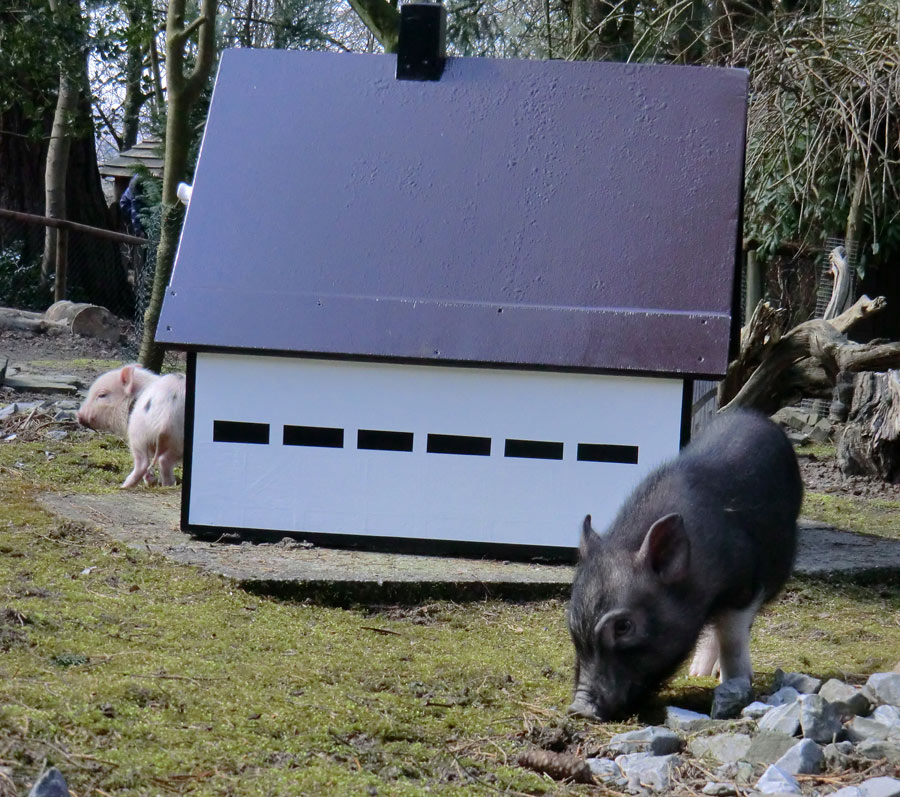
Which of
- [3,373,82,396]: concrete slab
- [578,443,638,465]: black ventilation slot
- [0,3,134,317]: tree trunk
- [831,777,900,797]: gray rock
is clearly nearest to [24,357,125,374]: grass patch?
[3,373,82,396]: concrete slab

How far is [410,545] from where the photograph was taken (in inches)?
269

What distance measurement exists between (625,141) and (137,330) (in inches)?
469

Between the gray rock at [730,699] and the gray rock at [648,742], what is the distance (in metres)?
0.35

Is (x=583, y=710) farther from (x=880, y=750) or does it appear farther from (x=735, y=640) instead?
(x=880, y=750)

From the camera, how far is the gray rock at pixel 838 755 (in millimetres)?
3824

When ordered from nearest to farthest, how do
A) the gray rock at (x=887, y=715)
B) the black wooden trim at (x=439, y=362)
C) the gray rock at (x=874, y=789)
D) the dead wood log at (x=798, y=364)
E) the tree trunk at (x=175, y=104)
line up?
the gray rock at (x=874, y=789) → the gray rock at (x=887, y=715) → the black wooden trim at (x=439, y=362) → the dead wood log at (x=798, y=364) → the tree trunk at (x=175, y=104)

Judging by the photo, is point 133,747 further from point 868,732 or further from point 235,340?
point 235,340

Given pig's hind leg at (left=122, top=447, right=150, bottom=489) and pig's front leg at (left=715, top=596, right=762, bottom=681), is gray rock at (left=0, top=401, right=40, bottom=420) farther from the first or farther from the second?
pig's front leg at (left=715, top=596, right=762, bottom=681)

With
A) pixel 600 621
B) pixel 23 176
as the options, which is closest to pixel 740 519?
pixel 600 621

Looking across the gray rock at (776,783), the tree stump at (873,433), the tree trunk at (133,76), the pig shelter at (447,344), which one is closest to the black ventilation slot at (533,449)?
the pig shelter at (447,344)

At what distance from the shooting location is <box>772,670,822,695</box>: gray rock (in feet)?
14.7

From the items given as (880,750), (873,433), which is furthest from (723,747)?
(873,433)

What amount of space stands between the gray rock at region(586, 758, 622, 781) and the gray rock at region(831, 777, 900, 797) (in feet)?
2.15

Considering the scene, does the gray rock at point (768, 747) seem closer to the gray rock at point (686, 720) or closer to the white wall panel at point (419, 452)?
the gray rock at point (686, 720)
